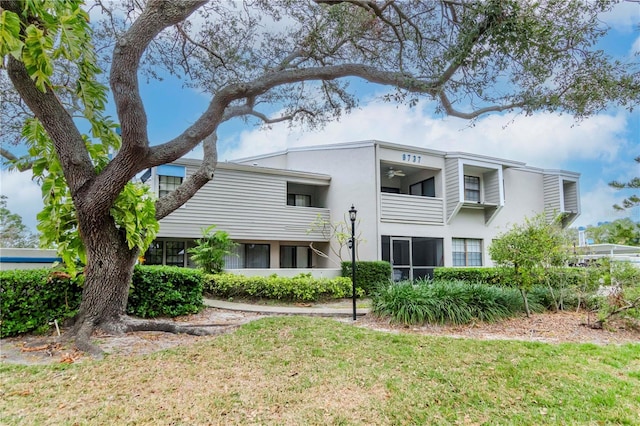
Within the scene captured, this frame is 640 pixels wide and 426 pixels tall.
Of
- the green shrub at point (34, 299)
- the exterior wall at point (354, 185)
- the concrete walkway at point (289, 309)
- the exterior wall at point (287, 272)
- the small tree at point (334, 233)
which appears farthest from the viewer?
the small tree at point (334, 233)

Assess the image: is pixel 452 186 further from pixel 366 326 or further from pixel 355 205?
pixel 366 326

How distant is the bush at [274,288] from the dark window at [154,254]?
328 cm

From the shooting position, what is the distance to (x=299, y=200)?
16922 millimetres

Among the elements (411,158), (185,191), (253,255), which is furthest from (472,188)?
(185,191)

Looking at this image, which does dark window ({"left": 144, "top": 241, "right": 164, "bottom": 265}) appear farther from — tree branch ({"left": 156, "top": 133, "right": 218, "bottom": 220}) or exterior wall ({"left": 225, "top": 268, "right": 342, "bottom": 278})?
tree branch ({"left": 156, "top": 133, "right": 218, "bottom": 220})

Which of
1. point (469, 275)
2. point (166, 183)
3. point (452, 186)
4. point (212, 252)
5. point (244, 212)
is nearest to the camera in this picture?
point (212, 252)

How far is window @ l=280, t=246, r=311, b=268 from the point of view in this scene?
1616 centimetres

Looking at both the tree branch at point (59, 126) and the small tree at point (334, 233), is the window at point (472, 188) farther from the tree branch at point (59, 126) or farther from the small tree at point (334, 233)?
the tree branch at point (59, 126)

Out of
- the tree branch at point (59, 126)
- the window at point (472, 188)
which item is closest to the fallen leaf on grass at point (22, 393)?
the tree branch at point (59, 126)

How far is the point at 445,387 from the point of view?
14.2 feet

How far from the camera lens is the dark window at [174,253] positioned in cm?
1412

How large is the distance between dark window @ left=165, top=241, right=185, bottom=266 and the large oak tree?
6.51m

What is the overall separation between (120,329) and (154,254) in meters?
7.84

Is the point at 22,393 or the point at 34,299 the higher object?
the point at 34,299
